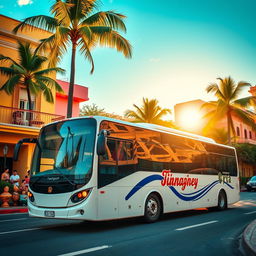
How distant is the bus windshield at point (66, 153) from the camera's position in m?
7.76

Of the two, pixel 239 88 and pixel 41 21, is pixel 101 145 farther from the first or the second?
pixel 239 88

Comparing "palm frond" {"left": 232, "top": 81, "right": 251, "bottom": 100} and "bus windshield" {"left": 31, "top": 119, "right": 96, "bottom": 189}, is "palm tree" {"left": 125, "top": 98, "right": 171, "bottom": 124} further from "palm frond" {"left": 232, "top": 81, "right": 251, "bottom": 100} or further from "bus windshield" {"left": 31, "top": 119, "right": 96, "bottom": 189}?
"bus windshield" {"left": 31, "top": 119, "right": 96, "bottom": 189}

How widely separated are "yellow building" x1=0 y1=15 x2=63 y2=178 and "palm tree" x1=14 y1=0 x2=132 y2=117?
519 centimetres

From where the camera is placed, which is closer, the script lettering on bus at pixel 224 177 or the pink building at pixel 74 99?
the script lettering on bus at pixel 224 177

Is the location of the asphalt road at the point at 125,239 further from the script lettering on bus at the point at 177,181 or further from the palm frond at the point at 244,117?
the palm frond at the point at 244,117

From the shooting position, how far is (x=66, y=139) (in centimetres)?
833

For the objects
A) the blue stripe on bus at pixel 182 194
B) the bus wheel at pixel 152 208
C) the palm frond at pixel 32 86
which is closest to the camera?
the blue stripe on bus at pixel 182 194

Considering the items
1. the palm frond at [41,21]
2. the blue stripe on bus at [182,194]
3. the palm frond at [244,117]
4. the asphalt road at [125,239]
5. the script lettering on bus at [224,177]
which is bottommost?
the asphalt road at [125,239]

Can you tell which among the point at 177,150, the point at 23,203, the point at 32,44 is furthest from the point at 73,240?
the point at 32,44

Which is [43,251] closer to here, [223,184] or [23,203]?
[223,184]

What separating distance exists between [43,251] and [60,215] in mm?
1932

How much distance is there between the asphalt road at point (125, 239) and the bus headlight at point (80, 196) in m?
0.83

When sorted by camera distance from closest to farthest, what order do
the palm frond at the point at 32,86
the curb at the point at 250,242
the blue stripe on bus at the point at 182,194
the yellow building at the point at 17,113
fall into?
the curb at the point at 250,242
the blue stripe on bus at the point at 182,194
the yellow building at the point at 17,113
the palm frond at the point at 32,86

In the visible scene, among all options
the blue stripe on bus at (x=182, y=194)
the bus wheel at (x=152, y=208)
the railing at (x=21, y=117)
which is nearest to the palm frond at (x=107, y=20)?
the railing at (x=21, y=117)
